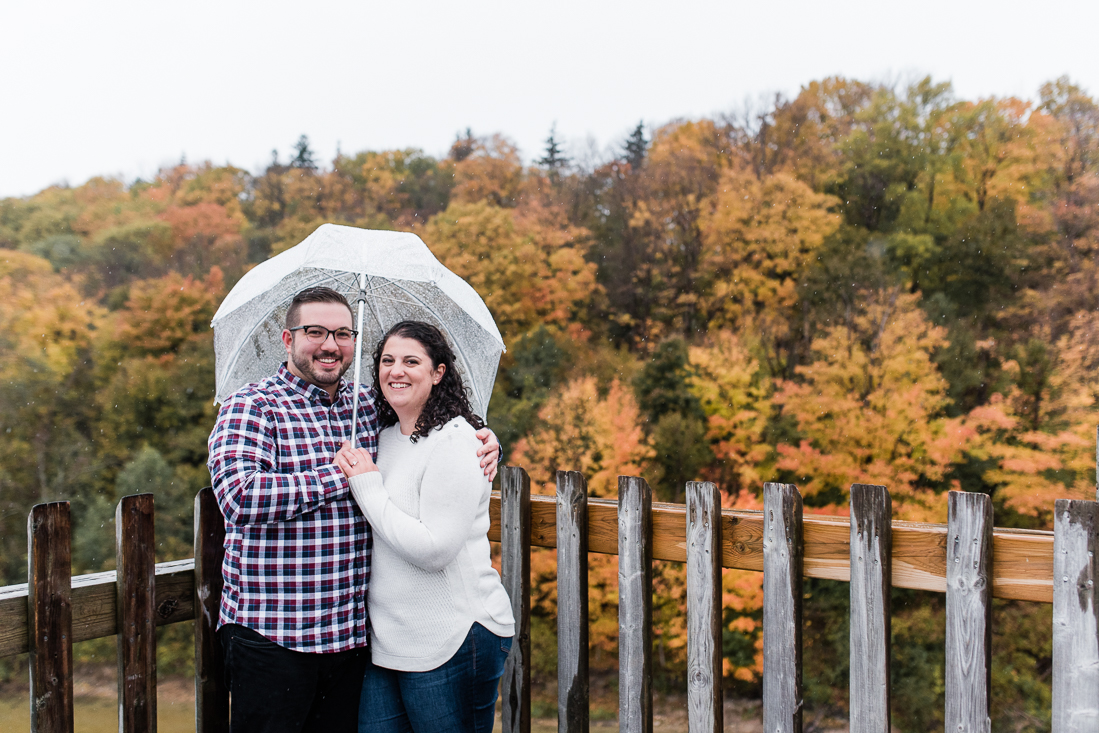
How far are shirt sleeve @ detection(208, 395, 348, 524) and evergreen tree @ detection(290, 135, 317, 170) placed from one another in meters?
20.2

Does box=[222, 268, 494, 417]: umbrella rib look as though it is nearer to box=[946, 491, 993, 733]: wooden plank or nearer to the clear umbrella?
the clear umbrella

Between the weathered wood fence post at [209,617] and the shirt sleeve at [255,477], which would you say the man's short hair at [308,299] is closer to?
the shirt sleeve at [255,477]

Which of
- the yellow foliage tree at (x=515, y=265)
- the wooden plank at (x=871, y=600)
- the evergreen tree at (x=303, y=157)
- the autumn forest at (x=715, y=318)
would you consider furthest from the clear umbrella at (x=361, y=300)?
the evergreen tree at (x=303, y=157)

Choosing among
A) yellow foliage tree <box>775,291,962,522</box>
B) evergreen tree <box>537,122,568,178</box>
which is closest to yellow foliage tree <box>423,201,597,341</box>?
evergreen tree <box>537,122,568,178</box>

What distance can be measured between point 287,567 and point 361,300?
0.68 meters

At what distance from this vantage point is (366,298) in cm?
215

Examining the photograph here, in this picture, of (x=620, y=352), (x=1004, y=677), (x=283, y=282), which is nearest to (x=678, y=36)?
(x=620, y=352)

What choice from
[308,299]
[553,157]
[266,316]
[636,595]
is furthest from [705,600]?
[553,157]

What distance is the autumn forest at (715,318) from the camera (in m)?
13.0

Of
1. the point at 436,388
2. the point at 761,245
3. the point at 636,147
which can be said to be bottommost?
the point at 436,388

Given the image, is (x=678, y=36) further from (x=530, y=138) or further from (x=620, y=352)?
(x=620, y=352)

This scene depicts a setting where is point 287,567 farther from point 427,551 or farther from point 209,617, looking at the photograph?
point 209,617

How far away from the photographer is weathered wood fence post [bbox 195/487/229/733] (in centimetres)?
198

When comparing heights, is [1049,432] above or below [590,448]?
above
